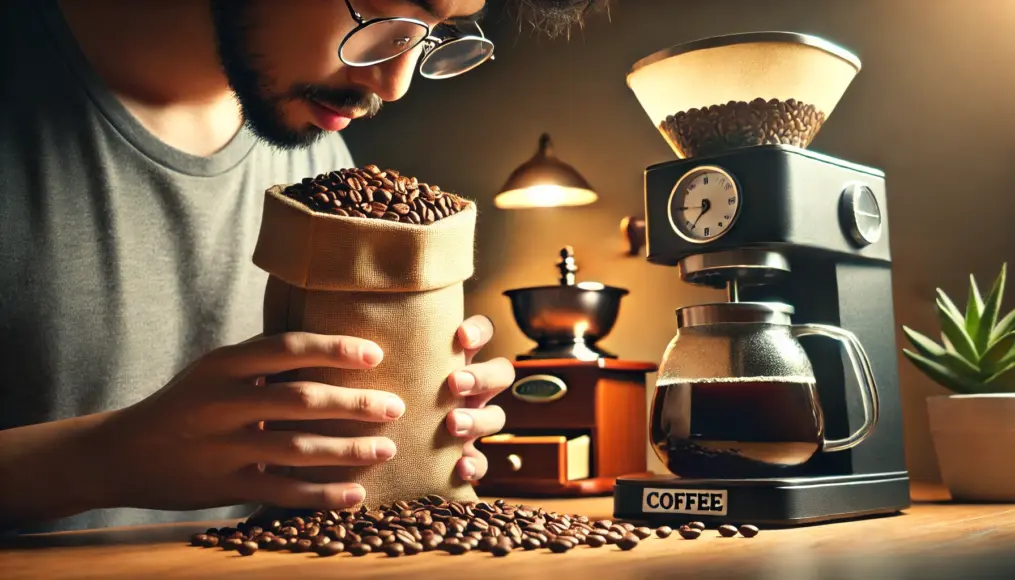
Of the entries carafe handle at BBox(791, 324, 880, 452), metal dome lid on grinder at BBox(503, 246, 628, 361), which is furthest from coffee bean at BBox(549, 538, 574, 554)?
metal dome lid on grinder at BBox(503, 246, 628, 361)

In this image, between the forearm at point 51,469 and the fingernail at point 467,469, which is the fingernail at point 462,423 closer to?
the fingernail at point 467,469

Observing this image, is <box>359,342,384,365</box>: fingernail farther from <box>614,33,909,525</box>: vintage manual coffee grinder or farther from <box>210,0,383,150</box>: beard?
<box>210,0,383,150</box>: beard

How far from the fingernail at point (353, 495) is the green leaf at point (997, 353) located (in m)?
0.91

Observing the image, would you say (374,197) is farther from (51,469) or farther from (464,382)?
(51,469)

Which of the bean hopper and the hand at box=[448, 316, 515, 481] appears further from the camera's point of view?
the bean hopper

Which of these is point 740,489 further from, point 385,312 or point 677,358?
point 385,312

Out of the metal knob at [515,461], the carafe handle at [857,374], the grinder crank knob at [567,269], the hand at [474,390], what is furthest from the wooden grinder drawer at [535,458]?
the carafe handle at [857,374]

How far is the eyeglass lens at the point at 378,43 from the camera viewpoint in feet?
3.85

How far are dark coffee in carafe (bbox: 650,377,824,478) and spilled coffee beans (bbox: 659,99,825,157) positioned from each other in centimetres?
31

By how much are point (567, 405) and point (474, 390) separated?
638 mm

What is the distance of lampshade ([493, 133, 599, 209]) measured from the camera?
195 cm

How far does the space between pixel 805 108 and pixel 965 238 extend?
2.28 ft

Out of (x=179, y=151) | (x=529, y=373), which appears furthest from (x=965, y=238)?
(x=179, y=151)

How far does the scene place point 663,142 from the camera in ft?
6.62
